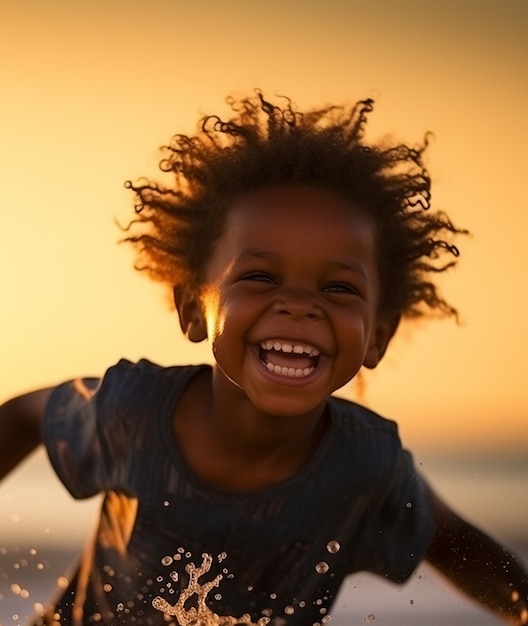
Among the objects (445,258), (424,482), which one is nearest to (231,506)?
(424,482)

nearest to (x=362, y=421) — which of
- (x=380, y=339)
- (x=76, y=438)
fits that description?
(x=380, y=339)

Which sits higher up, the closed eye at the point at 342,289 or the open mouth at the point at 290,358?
the closed eye at the point at 342,289

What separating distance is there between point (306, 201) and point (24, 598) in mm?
2367

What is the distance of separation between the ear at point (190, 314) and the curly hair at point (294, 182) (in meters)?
0.03

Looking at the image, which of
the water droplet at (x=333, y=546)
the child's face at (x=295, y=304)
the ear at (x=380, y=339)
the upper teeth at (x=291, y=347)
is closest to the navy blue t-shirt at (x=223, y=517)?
the water droplet at (x=333, y=546)

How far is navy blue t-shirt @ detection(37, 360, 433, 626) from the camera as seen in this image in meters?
4.04

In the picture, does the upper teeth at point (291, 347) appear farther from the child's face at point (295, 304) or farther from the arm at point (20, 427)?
the arm at point (20, 427)

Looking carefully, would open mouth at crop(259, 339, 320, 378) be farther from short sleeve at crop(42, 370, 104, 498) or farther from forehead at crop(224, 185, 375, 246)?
short sleeve at crop(42, 370, 104, 498)

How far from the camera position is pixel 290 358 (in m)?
3.83

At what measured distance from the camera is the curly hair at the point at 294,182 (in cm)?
411

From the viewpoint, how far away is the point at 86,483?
14.1ft

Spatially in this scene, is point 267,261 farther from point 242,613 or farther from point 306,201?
point 242,613

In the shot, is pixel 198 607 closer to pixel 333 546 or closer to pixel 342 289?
pixel 333 546

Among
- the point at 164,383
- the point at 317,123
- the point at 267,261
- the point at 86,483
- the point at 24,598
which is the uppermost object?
the point at 317,123
